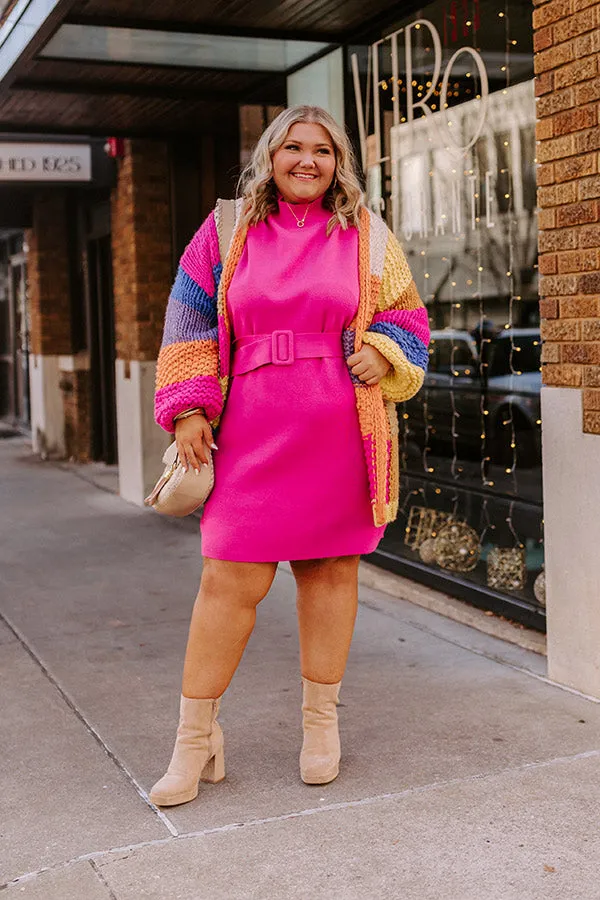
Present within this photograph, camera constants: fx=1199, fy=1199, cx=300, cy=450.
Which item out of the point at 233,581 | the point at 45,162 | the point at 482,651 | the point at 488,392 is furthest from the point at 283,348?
the point at 45,162

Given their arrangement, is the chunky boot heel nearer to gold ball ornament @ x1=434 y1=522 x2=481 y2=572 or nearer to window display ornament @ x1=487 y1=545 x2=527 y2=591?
Result: window display ornament @ x1=487 y1=545 x2=527 y2=591

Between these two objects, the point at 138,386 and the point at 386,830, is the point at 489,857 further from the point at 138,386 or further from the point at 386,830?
the point at 138,386

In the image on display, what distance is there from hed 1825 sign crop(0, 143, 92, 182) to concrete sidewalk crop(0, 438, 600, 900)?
177 inches

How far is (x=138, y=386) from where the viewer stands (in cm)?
942

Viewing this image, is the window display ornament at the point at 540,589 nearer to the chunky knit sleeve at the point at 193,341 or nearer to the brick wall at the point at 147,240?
the chunky knit sleeve at the point at 193,341

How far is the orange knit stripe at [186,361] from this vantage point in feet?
11.0

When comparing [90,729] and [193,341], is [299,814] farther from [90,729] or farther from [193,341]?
[193,341]

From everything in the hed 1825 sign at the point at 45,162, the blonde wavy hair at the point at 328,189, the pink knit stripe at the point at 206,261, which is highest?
the hed 1825 sign at the point at 45,162

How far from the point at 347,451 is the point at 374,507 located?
0.58ft

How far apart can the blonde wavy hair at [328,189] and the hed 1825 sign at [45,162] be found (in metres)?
6.29

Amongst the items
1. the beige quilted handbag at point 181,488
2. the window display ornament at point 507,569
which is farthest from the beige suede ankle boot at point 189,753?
the window display ornament at point 507,569

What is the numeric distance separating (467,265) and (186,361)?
105 inches

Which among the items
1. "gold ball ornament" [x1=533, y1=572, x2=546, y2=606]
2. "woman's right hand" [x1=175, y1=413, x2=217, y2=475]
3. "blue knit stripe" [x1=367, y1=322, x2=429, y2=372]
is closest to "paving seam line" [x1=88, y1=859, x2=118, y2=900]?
"woman's right hand" [x1=175, y1=413, x2=217, y2=475]

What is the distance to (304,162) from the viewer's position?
3334 mm
